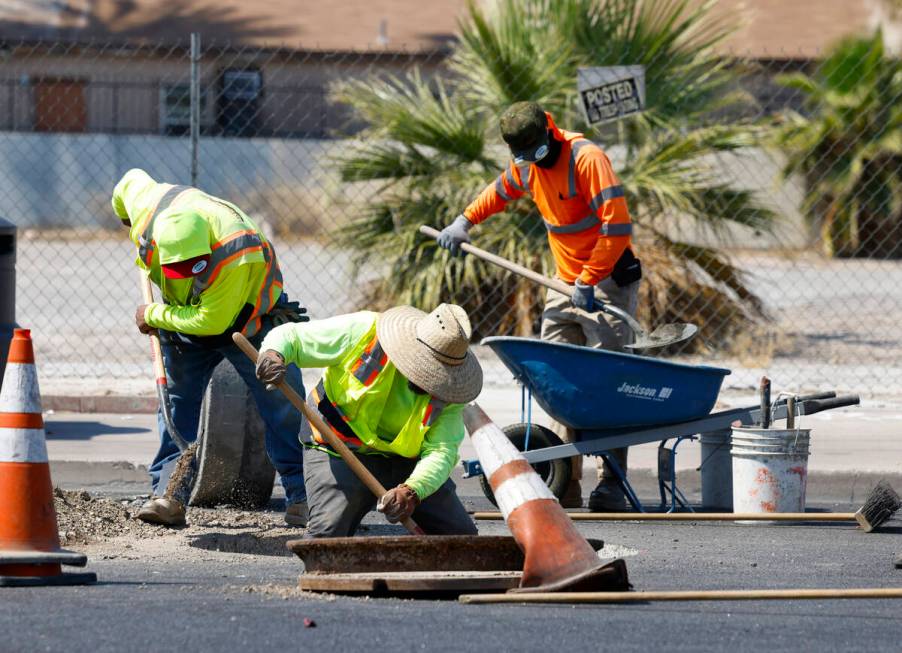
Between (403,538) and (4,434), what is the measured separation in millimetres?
1445

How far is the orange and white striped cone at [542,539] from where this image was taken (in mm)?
4918

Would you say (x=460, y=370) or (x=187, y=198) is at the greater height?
(x=187, y=198)

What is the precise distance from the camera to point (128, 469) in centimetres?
833

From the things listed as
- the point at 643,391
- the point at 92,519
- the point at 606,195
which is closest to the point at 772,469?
the point at 643,391

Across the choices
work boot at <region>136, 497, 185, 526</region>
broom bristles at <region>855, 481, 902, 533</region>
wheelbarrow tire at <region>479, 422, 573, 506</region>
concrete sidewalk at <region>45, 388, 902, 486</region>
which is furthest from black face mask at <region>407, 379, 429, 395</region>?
concrete sidewalk at <region>45, 388, 902, 486</region>

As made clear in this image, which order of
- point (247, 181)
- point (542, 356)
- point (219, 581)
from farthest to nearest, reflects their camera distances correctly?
point (247, 181) < point (542, 356) < point (219, 581)

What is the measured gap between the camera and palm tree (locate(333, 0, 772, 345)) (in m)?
11.7

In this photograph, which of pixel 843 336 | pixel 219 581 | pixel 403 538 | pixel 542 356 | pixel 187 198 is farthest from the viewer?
pixel 843 336

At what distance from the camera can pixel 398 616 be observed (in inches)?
182

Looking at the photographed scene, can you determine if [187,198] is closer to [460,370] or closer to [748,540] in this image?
[460,370]

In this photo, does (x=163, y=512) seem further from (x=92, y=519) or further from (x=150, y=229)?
(x=150, y=229)

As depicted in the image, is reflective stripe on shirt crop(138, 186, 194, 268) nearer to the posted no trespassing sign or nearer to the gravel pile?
the gravel pile

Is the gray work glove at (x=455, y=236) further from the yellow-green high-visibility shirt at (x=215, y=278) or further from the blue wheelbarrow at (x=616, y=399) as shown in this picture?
the yellow-green high-visibility shirt at (x=215, y=278)

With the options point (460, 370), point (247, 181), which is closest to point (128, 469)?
point (460, 370)
